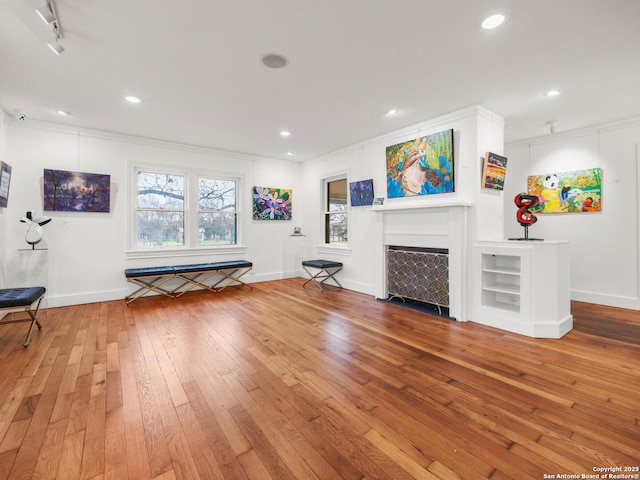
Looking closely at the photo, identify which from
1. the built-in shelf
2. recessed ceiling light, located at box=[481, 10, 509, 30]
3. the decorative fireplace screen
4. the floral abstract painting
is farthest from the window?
recessed ceiling light, located at box=[481, 10, 509, 30]

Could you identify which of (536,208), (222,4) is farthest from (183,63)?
(536,208)

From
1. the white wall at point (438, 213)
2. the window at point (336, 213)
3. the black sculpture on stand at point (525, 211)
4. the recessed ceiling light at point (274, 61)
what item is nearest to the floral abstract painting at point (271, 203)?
the window at point (336, 213)

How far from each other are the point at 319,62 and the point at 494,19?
4.80 ft

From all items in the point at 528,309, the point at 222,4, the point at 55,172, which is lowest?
the point at 528,309

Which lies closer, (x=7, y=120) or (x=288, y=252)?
(x=7, y=120)

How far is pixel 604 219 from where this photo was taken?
443 centimetres

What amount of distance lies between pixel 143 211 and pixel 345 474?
532cm

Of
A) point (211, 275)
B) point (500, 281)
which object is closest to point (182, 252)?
point (211, 275)

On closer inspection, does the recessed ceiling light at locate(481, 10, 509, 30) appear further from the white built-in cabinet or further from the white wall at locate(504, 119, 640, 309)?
the white wall at locate(504, 119, 640, 309)

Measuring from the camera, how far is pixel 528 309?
3.26m

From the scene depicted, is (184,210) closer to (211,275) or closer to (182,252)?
(182,252)

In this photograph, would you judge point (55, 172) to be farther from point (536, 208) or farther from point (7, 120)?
point (536, 208)

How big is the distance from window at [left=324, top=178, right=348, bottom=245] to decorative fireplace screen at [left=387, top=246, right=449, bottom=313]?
1631 millimetres

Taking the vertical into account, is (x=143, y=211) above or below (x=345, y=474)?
above
